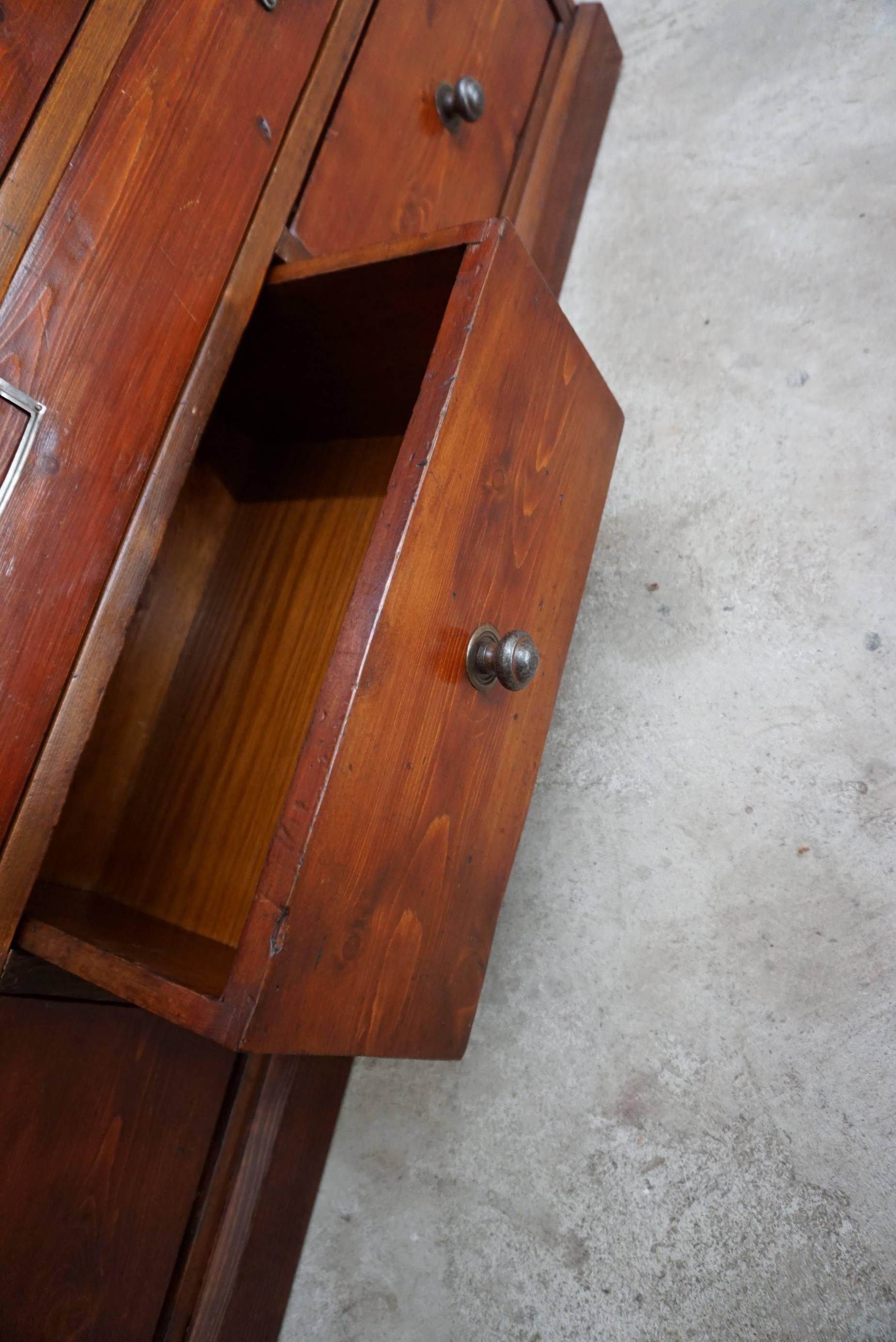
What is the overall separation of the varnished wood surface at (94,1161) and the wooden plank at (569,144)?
113 cm

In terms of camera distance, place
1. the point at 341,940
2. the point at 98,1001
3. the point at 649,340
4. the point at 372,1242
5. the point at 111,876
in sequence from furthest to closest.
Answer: the point at 649,340 < the point at 111,876 < the point at 372,1242 < the point at 98,1001 < the point at 341,940

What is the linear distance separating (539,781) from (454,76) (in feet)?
2.86

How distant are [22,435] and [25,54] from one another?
0.90 feet

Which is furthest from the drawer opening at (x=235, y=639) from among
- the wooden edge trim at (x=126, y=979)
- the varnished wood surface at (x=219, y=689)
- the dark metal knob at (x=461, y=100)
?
the dark metal knob at (x=461, y=100)

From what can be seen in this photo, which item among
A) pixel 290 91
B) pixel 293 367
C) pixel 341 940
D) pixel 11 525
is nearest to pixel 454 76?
pixel 290 91

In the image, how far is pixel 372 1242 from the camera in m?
1.09

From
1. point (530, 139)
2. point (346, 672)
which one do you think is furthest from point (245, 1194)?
point (530, 139)

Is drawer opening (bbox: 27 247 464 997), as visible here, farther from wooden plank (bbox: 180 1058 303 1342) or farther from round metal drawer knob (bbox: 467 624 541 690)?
round metal drawer knob (bbox: 467 624 541 690)

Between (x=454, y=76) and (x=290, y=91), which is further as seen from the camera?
(x=454, y=76)

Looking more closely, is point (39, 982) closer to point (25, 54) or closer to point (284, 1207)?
point (284, 1207)

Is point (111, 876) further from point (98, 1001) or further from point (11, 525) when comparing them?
point (11, 525)

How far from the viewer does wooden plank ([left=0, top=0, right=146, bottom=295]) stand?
711mm

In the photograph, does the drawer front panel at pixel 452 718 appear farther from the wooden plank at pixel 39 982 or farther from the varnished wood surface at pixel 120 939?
the wooden plank at pixel 39 982

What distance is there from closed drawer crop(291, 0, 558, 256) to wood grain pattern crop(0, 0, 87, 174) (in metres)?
0.28
